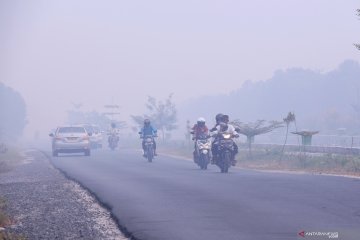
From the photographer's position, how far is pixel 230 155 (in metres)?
24.6

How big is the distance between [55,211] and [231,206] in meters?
3.48

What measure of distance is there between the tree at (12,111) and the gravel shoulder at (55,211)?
79160 mm

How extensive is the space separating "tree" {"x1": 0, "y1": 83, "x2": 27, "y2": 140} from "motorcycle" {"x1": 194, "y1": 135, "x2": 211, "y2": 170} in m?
73.7

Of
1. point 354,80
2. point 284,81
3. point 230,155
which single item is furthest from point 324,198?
point 284,81

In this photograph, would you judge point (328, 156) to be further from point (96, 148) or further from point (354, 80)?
point (354, 80)

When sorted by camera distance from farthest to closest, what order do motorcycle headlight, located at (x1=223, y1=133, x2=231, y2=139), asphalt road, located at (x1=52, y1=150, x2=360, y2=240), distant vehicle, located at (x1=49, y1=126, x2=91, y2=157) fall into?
1. distant vehicle, located at (x1=49, y1=126, x2=91, y2=157)
2. motorcycle headlight, located at (x1=223, y1=133, x2=231, y2=139)
3. asphalt road, located at (x1=52, y1=150, x2=360, y2=240)

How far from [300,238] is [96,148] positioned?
48.6 m

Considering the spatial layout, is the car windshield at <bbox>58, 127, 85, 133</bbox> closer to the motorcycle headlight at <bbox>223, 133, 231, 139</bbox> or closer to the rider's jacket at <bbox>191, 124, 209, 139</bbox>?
the rider's jacket at <bbox>191, 124, 209, 139</bbox>

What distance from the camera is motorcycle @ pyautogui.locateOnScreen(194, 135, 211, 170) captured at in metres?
27.4

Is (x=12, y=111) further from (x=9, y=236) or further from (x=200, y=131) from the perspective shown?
(x=9, y=236)

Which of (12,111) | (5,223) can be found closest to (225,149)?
(5,223)

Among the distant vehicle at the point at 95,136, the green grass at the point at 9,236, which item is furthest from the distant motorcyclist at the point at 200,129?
the distant vehicle at the point at 95,136

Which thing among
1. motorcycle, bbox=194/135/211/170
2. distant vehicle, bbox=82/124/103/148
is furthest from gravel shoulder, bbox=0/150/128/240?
distant vehicle, bbox=82/124/103/148

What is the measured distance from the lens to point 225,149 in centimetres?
2445
